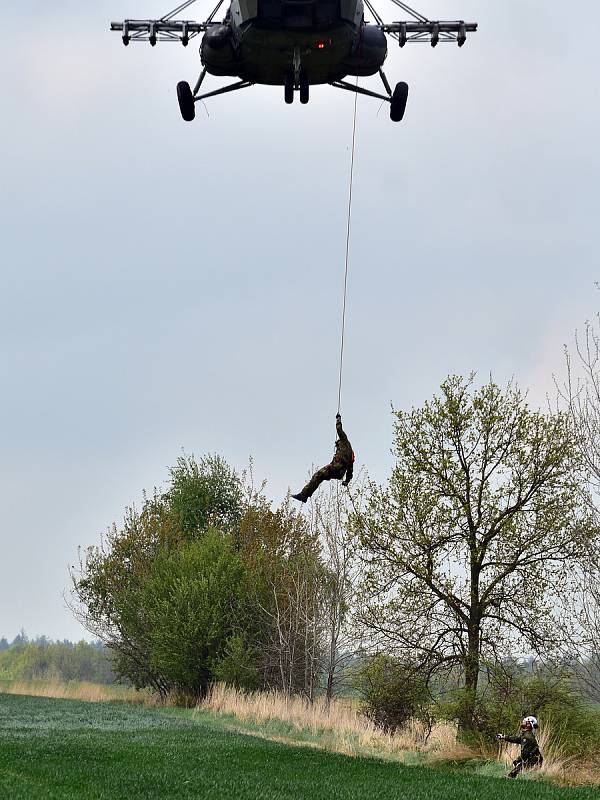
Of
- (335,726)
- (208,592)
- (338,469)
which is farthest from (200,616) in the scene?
(338,469)

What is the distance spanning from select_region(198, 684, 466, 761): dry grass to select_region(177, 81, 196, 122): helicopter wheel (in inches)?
590

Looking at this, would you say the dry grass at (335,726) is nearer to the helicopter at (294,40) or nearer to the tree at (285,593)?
the tree at (285,593)

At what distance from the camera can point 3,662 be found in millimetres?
124438

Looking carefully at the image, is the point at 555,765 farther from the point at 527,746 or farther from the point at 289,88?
the point at 289,88

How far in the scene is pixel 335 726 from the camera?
2720 centimetres

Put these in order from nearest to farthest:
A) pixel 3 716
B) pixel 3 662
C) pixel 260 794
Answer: pixel 260 794, pixel 3 716, pixel 3 662

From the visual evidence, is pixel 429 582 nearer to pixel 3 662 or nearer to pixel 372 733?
pixel 372 733

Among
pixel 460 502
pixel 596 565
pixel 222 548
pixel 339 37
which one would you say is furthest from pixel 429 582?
pixel 222 548

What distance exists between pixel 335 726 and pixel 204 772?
10762 millimetres

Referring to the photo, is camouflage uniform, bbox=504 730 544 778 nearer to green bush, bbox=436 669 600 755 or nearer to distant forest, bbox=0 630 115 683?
green bush, bbox=436 669 600 755

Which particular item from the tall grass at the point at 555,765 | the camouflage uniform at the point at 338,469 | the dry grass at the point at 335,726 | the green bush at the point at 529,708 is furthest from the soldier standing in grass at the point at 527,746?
the camouflage uniform at the point at 338,469

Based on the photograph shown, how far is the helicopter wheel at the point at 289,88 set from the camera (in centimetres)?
1381

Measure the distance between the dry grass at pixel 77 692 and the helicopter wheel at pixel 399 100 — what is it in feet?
118

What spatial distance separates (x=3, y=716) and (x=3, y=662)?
329 feet
